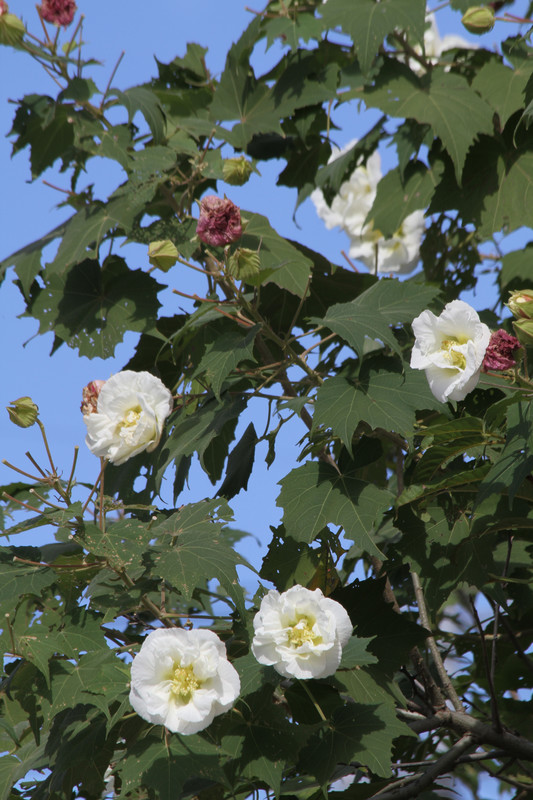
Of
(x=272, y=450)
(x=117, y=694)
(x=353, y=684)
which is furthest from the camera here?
(x=272, y=450)

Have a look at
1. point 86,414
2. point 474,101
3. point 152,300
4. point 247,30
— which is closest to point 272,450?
point 86,414

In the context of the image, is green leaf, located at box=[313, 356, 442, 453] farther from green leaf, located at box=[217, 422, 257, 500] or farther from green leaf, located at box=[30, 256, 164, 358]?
green leaf, located at box=[30, 256, 164, 358]

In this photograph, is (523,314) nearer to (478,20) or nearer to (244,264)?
(244,264)

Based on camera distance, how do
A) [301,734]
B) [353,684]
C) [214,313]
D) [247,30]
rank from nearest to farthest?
[301,734], [353,684], [214,313], [247,30]

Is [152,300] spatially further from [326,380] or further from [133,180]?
[326,380]

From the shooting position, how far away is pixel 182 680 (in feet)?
4.96

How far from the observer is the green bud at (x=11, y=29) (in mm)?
2449

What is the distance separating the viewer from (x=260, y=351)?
223 centimetres

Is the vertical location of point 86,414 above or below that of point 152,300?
below

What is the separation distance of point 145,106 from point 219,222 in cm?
79

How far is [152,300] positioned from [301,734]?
4.11 ft

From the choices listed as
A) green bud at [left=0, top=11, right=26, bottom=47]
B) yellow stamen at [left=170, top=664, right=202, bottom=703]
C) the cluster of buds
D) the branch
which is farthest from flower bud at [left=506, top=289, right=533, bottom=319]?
green bud at [left=0, top=11, right=26, bottom=47]

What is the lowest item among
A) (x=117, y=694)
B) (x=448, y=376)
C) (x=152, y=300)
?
(x=117, y=694)

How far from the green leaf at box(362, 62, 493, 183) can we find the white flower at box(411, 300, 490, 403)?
736 millimetres
